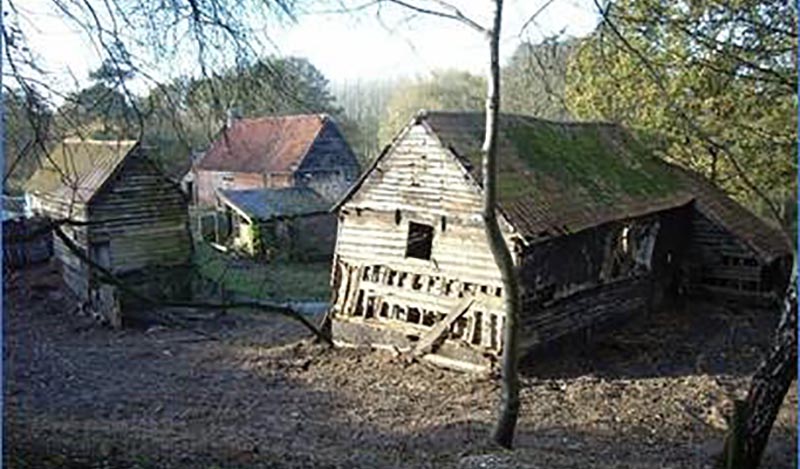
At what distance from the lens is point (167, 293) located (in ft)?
79.7

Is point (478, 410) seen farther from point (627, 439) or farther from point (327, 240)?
point (327, 240)

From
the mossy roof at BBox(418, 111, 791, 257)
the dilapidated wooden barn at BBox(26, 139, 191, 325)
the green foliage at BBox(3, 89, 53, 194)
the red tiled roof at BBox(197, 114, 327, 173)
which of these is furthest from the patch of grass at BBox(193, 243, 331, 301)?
the green foliage at BBox(3, 89, 53, 194)

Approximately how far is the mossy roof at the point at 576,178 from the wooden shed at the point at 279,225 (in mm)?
13206

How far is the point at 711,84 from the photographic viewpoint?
2073 cm

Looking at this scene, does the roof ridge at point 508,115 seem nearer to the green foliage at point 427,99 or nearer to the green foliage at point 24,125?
the green foliage at point 427,99

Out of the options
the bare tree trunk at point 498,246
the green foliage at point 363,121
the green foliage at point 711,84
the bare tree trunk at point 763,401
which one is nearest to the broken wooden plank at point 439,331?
the green foliage at point 711,84

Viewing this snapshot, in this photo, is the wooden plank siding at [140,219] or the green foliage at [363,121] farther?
the green foliage at [363,121]

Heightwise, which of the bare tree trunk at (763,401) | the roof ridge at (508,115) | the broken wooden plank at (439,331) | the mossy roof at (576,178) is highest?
the roof ridge at (508,115)

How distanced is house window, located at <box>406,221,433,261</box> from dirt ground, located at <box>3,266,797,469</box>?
241 centimetres

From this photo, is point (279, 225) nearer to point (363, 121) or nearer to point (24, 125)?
point (363, 121)

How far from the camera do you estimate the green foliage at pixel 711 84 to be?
12281 mm

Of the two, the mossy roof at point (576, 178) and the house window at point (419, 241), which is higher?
the mossy roof at point (576, 178)

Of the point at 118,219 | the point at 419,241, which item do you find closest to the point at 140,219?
the point at 118,219

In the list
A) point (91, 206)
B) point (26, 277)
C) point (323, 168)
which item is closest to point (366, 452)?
point (91, 206)
